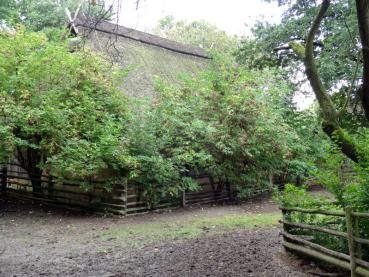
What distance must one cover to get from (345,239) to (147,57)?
593 inches

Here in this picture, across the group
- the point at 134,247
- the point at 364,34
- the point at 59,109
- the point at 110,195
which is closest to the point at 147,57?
the point at 59,109

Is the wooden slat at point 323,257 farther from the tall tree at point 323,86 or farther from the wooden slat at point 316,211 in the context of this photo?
the tall tree at point 323,86

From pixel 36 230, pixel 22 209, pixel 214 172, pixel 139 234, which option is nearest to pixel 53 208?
pixel 22 209

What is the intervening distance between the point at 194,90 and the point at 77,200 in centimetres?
531

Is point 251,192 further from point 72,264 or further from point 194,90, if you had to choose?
point 72,264

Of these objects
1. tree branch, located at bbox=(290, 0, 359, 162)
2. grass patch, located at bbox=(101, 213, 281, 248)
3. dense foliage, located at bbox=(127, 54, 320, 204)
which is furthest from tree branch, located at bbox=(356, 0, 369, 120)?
dense foliage, located at bbox=(127, 54, 320, 204)

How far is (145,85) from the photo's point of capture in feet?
50.9

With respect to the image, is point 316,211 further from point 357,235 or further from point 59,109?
point 59,109

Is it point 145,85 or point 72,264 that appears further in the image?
point 145,85

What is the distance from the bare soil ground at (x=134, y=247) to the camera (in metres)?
5.41

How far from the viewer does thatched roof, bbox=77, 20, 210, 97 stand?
50.2ft

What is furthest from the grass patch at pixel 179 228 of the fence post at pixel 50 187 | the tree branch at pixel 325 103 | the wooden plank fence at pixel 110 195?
the tree branch at pixel 325 103

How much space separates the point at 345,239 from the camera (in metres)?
4.92

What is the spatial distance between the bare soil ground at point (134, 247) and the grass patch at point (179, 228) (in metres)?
0.02
